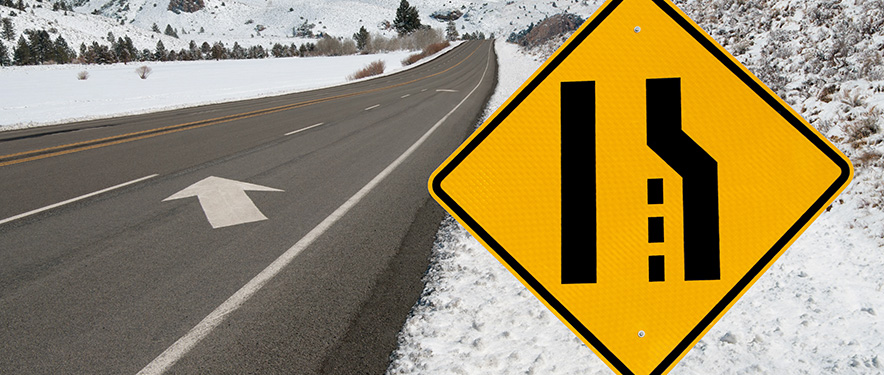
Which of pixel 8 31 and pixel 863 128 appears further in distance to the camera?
pixel 8 31

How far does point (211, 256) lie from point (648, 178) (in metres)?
3.71

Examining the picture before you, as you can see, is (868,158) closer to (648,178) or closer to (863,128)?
(863,128)

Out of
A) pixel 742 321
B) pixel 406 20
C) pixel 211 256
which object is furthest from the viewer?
pixel 406 20

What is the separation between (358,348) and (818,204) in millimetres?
2213

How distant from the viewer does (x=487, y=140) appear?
5.33ft

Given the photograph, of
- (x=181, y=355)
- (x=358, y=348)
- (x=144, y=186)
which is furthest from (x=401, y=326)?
(x=144, y=186)

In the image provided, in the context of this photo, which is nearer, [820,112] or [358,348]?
[358,348]

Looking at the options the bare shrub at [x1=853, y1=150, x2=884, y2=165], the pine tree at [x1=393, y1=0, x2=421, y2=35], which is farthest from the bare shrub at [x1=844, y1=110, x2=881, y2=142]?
the pine tree at [x1=393, y1=0, x2=421, y2=35]

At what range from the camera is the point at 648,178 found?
61.0 inches

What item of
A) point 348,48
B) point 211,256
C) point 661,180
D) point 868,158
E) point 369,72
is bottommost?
point 348,48

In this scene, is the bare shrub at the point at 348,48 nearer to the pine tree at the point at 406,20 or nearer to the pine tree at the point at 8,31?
the pine tree at the point at 406,20

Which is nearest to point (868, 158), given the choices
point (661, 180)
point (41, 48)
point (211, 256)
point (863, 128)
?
point (863, 128)

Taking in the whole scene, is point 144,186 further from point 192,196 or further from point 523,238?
point 523,238

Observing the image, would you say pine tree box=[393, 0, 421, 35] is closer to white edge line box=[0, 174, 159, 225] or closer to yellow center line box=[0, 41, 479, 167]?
yellow center line box=[0, 41, 479, 167]
